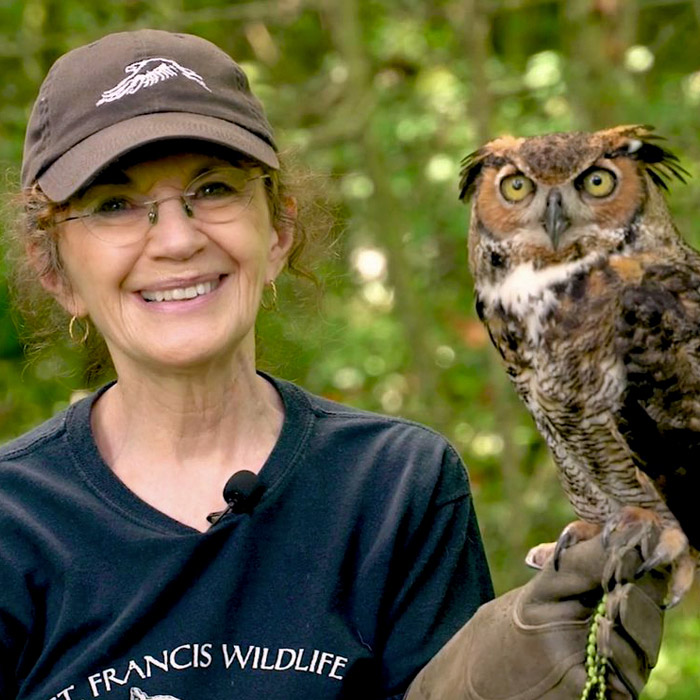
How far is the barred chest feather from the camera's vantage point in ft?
7.41

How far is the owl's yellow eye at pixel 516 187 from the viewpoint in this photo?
2385 millimetres

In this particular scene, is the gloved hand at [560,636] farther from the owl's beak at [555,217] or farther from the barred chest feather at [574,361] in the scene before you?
the owl's beak at [555,217]

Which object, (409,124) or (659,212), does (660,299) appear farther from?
(409,124)

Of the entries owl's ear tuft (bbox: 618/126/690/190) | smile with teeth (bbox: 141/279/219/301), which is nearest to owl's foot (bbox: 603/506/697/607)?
owl's ear tuft (bbox: 618/126/690/190)

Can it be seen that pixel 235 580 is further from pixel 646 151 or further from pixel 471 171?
pixel 646 151

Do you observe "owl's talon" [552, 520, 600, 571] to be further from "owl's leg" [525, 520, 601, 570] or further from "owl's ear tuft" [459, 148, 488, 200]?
"owl's ear tuft" [459, 148, 488, 200]

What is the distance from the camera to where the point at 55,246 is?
2.28m

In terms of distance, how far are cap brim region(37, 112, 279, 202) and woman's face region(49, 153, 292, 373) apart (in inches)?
2.1

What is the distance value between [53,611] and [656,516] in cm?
101

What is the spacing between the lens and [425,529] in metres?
2.27

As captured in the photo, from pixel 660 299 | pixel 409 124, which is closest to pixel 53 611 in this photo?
pixel 660 299

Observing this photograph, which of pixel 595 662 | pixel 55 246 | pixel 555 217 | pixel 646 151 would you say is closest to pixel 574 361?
pixel 555 217

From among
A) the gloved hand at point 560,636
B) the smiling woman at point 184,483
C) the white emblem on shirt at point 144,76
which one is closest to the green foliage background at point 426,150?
the smiling woman at point 184,483

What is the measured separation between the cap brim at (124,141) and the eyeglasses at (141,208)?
0.06 meters
